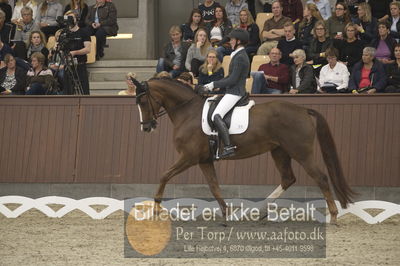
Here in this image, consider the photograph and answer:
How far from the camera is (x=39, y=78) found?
13.5 metres

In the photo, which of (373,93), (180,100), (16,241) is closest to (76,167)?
(180,100)

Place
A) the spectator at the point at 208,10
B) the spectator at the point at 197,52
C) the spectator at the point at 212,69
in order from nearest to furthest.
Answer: the spectator at the point at 212,69 < the spectator at the point at 197,52 < the spectator at the point at 208,10

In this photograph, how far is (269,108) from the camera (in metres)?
10.1

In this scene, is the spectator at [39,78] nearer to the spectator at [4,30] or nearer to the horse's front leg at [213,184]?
the spectator at [4,30]

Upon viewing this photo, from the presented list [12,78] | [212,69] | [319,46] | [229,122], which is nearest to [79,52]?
[12,78]

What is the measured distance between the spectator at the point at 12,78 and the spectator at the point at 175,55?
231 centimetres

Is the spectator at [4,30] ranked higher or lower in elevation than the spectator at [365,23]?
lower

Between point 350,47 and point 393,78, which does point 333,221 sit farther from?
point 350,47

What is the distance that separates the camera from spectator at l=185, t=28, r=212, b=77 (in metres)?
14.0

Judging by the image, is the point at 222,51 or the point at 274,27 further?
the point at 274,27

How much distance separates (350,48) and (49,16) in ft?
20.0

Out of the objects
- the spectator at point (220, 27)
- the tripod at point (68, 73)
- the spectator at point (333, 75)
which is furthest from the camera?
the spectator at point (220, 27)

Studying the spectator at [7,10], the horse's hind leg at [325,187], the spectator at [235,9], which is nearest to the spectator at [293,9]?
the spectator at [235,9]

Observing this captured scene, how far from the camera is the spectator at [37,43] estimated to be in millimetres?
15000
